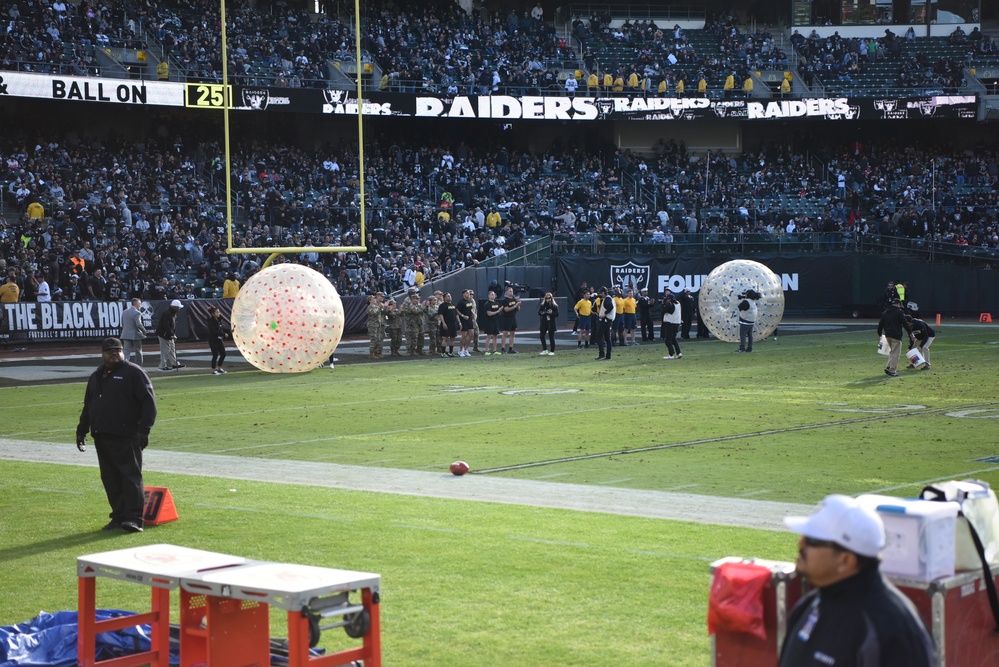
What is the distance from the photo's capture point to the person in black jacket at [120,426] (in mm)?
11141

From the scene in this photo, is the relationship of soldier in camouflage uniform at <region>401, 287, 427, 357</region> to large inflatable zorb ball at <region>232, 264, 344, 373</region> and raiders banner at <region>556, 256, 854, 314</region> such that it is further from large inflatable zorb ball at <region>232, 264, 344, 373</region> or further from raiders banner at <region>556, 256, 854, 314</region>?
raiders banner at <region>556, 256, 854, 314</region>

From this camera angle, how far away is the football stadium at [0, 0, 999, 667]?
717 centimetres

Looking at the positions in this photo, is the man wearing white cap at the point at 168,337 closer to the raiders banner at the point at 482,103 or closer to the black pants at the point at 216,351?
the black pants at the point at 216,351

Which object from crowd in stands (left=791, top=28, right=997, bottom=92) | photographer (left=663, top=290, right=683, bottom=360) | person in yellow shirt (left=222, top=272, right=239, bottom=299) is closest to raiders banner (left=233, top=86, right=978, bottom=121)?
crowd in stands (left=791, top=28, right=997, bottom=92)

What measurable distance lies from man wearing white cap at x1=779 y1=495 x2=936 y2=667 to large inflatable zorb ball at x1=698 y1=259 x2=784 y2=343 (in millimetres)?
28789

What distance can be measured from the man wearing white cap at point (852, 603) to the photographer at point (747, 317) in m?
27.7

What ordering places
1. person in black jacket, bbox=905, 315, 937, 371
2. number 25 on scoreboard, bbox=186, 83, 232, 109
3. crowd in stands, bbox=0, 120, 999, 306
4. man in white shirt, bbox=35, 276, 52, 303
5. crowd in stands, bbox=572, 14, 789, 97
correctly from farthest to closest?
1. crowd in stands, bbox=572, 14, 789, 97
2. number 25 on scoreboard, bbox=186, 83, 232, 109
3. crowd in stands, bbox=0, 120, 999, 306
4. man in white shirt, bbox=35, 276, 52, 303
5. person in black jacket, bbox=905, 315, 937, 371

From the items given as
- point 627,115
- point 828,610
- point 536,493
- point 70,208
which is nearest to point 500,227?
point 627,115

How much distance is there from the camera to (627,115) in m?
53.2

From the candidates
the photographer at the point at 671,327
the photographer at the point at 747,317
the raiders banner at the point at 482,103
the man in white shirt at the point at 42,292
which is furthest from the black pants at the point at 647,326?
the man in white shirt at the point at 42,292

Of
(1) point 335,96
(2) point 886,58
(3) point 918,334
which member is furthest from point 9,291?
(2) point 886,58

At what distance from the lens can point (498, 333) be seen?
35125mm

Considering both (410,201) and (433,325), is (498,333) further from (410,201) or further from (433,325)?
(410,201)

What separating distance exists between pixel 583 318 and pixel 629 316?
1.42 metres
